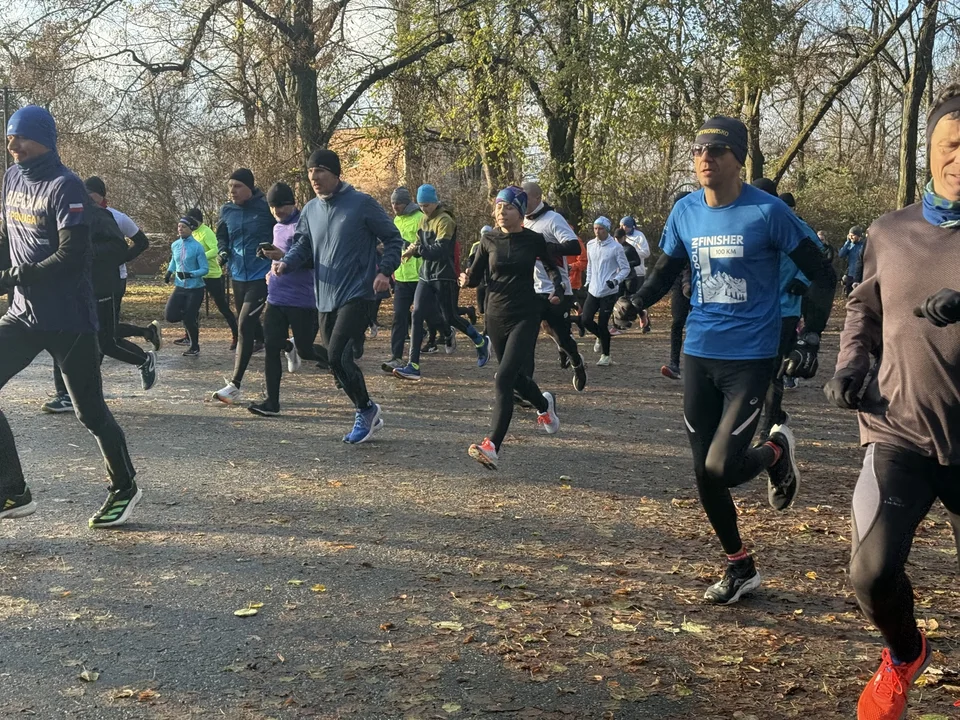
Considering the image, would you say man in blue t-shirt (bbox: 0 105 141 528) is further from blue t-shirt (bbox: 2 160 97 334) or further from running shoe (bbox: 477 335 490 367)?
running shoe (bbox: 477 335 490 367)

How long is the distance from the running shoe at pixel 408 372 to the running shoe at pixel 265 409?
276cm

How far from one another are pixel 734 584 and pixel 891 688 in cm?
151

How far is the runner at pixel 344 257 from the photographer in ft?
27.1

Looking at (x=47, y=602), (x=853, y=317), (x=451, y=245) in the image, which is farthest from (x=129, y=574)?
(x=451, y=245)

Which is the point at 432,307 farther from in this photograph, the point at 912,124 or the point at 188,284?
the point at 912,124

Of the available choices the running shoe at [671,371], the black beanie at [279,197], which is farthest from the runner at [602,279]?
the black beanie at [279,197]

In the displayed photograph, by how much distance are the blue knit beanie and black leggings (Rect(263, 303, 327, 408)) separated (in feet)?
12.0

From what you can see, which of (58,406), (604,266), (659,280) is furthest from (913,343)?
(604,266)

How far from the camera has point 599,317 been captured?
14.6 m

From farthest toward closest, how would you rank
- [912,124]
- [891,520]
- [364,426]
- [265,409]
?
[912,124] < [265,409] < [364,426] < [891,520]

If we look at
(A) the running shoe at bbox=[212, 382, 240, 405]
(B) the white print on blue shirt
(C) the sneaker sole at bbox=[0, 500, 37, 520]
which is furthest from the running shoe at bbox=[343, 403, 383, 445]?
(B) the white print on blue shirt

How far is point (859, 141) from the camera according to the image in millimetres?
43000

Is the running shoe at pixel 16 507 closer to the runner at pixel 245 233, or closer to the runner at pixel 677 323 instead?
the runner at pixel 245 233

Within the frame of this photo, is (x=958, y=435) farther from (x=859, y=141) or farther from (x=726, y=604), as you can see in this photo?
(x=859, y=141)
